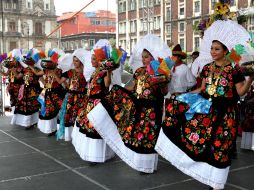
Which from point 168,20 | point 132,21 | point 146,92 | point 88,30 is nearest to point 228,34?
point 146,92

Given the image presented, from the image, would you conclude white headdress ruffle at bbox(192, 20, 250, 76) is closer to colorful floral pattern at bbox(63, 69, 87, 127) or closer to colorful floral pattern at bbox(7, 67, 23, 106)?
colorful floral pattern at bbox(63, 69, 87, 127)

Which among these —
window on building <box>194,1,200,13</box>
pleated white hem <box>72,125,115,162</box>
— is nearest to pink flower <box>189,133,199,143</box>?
pleated white hem <box>72,125,115,162</box>

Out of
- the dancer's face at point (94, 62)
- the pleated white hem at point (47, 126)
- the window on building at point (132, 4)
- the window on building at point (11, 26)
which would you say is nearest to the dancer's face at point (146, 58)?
the dancer's face at point (94, 62)

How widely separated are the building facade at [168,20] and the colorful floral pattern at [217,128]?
3491cm

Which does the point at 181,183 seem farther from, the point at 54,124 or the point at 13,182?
the point at 54,124

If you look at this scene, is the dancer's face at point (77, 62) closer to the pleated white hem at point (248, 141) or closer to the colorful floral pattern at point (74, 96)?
the colorful floral pattern at point (74, 96)

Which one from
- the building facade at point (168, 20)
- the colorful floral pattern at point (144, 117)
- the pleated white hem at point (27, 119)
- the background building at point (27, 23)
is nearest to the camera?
the colorful floral pattern at point (144, 117)

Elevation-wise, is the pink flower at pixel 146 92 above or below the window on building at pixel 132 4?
below

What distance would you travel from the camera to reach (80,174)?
15.7 ft

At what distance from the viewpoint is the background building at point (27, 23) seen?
161 feet

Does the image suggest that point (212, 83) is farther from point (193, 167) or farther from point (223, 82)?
point (193, 167)

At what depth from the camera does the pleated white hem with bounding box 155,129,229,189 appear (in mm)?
3877

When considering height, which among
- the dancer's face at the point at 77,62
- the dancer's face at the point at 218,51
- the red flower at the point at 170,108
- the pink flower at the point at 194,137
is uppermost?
the dancer's face at the point at 218,51

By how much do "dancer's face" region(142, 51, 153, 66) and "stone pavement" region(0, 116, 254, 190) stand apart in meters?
1.30
